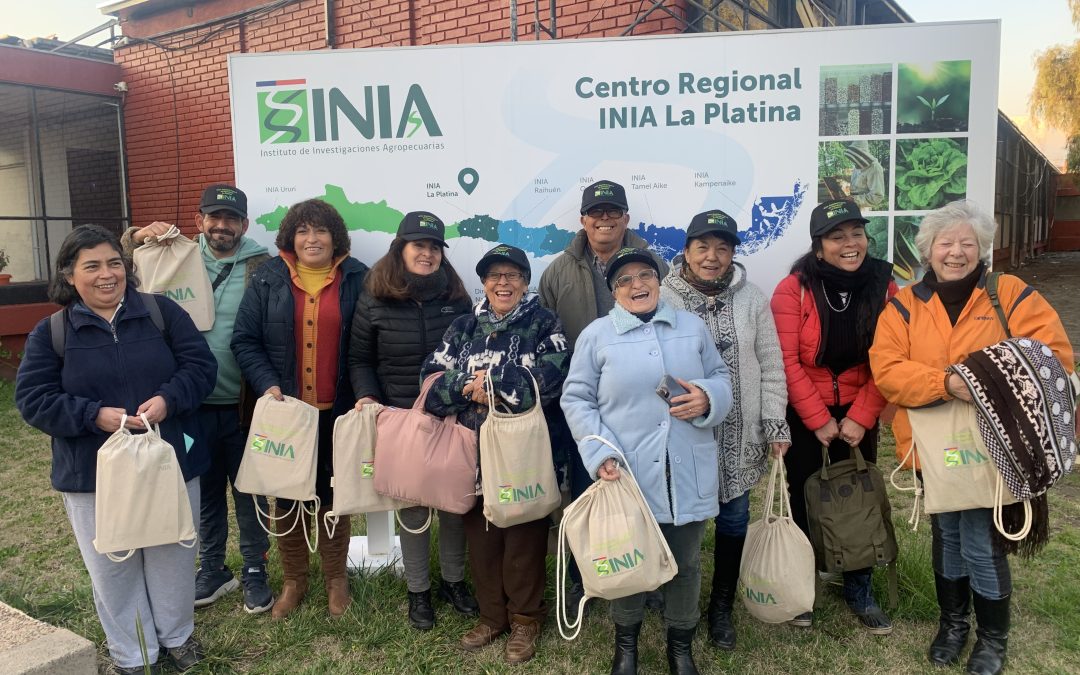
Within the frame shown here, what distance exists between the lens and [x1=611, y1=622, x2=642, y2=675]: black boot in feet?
9.17

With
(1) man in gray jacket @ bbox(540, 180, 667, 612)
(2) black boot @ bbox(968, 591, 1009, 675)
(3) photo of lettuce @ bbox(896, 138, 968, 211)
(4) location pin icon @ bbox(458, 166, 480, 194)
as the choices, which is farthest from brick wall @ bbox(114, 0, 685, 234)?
(2) black boot @ bbox(968, 591, 1009, 675)

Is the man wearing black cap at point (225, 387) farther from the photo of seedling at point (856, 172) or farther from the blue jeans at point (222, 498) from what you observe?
the photo of seedling at point (856, 172)

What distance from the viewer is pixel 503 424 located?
2744 mm

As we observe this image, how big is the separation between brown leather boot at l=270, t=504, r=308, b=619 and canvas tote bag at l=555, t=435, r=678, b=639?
1472mm

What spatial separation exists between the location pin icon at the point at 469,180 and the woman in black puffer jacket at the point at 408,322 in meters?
0.67

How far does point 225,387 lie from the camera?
10.9 ft

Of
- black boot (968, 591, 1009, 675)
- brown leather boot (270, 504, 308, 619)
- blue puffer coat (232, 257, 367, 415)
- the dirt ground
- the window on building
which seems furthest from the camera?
the dirt ground

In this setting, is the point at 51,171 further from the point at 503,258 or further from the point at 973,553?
the point at 973,553

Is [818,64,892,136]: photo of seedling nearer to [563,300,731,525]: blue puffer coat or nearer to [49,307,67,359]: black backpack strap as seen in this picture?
[563,300,731,525]: blue puffer coat

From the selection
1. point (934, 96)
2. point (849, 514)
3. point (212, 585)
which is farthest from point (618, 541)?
point (934, 96)

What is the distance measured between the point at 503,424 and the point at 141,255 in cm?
183

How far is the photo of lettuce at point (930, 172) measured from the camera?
3.52m

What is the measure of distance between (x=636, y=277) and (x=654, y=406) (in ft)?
1.55

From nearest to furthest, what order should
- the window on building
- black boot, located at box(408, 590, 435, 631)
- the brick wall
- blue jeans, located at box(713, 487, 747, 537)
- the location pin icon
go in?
blue jeans, located at box(713, 487, 747, 537) → black boot, located at box(408, 590, 435, 631) → the location pin icon → the brick wall → the window on building
